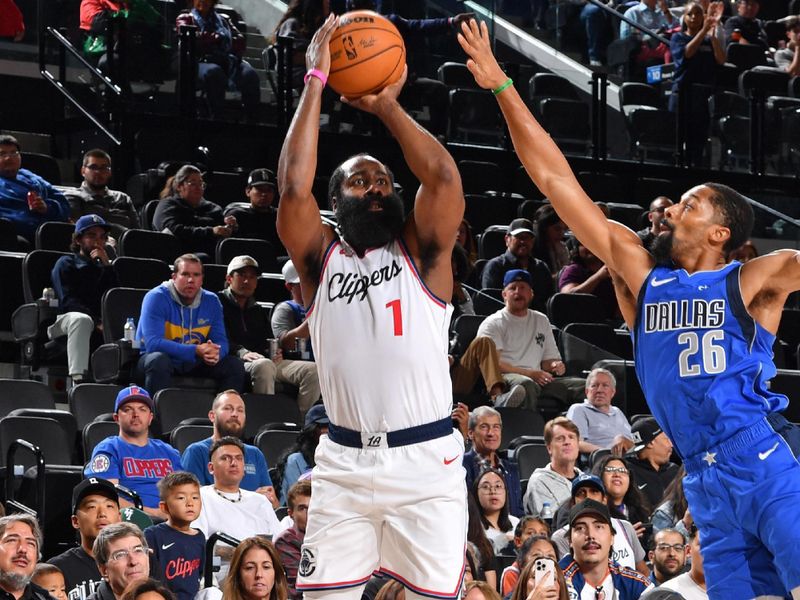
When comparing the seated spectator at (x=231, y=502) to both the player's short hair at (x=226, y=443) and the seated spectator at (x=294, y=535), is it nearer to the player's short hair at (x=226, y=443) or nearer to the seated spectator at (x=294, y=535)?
the player's short hair at (x=226, y=443)

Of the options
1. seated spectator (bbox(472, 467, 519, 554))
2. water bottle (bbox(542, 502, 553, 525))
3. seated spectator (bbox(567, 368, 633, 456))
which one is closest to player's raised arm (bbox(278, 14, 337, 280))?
seated spectator (bbox(472, 467, 519, 554))

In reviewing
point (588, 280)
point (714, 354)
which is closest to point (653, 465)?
point (588, 280)

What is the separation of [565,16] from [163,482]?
10.5 metres

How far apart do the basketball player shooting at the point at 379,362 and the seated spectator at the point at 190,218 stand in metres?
7.52

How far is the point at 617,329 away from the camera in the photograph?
1341 centimetres

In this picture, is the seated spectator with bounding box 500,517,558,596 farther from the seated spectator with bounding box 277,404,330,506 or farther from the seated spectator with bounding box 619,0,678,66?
the seated spectator with bounding box 619,0,678,66

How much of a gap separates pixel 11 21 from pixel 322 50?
9.91 m

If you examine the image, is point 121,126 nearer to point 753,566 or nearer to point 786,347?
point 786,347

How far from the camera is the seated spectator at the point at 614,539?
920 cm

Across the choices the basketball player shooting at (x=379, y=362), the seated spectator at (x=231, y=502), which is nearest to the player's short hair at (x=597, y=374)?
the seated spectator at (x=231, y=502)

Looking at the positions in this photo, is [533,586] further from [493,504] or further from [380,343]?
[380,343]

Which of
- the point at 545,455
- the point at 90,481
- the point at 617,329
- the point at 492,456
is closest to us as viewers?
the point at 90,481

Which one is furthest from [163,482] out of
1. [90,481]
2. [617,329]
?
[617,329]

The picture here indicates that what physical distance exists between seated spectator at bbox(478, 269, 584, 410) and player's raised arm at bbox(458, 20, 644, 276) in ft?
21.3
